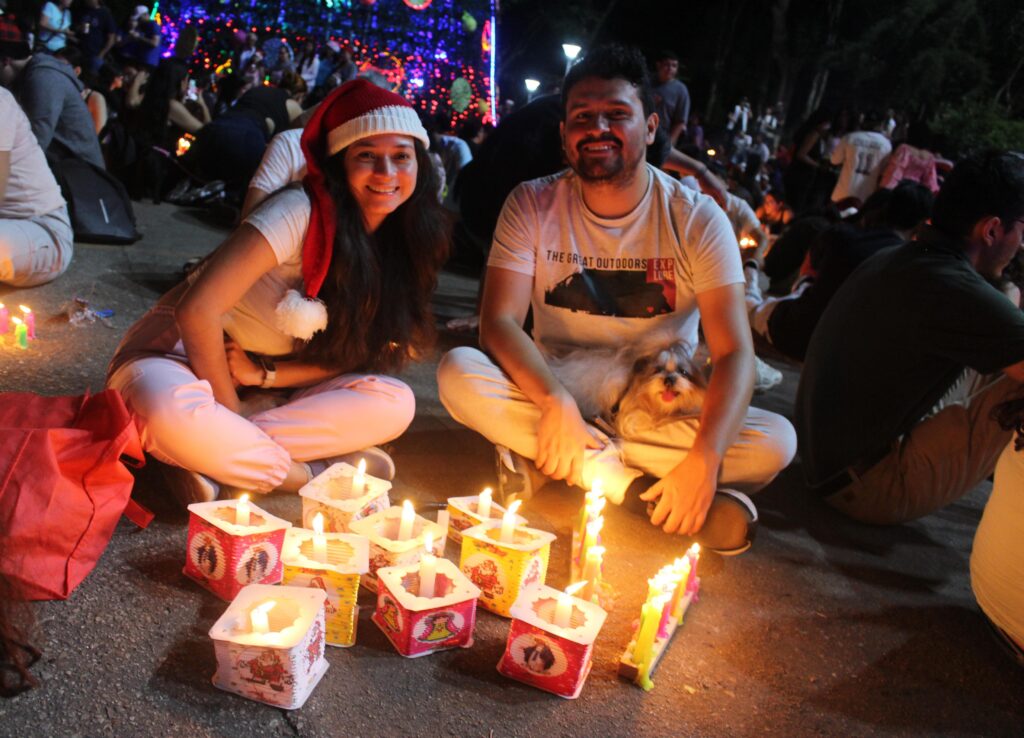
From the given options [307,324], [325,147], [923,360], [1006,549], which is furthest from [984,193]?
[307,324]

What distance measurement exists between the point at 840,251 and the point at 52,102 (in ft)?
17.1

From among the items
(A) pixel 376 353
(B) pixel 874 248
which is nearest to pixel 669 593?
(A) pixel 376 353

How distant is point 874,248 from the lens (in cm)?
521

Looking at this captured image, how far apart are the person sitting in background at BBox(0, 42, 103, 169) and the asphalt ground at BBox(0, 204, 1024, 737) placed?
235 cm

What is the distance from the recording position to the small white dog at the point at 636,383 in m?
3.15

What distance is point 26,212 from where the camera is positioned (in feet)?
15.5

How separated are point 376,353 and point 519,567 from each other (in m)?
1.13

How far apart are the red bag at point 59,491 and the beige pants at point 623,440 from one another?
124cm

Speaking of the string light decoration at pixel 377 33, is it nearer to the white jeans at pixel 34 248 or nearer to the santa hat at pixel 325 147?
the white jeans at pixel 34 248

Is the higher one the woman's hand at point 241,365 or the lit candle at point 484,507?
the woman's hand at point 241,365

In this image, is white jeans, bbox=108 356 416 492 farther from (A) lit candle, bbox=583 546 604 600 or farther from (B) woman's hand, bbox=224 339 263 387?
(A) lit candle, bbox=583 546 604 600

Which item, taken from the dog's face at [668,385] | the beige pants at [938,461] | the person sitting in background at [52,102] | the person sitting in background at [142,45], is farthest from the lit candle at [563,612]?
the person sitting in background at [142,45]

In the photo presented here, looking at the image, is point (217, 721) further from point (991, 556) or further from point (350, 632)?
point (991, 556)

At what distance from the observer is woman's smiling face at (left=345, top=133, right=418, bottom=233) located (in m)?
2.89
